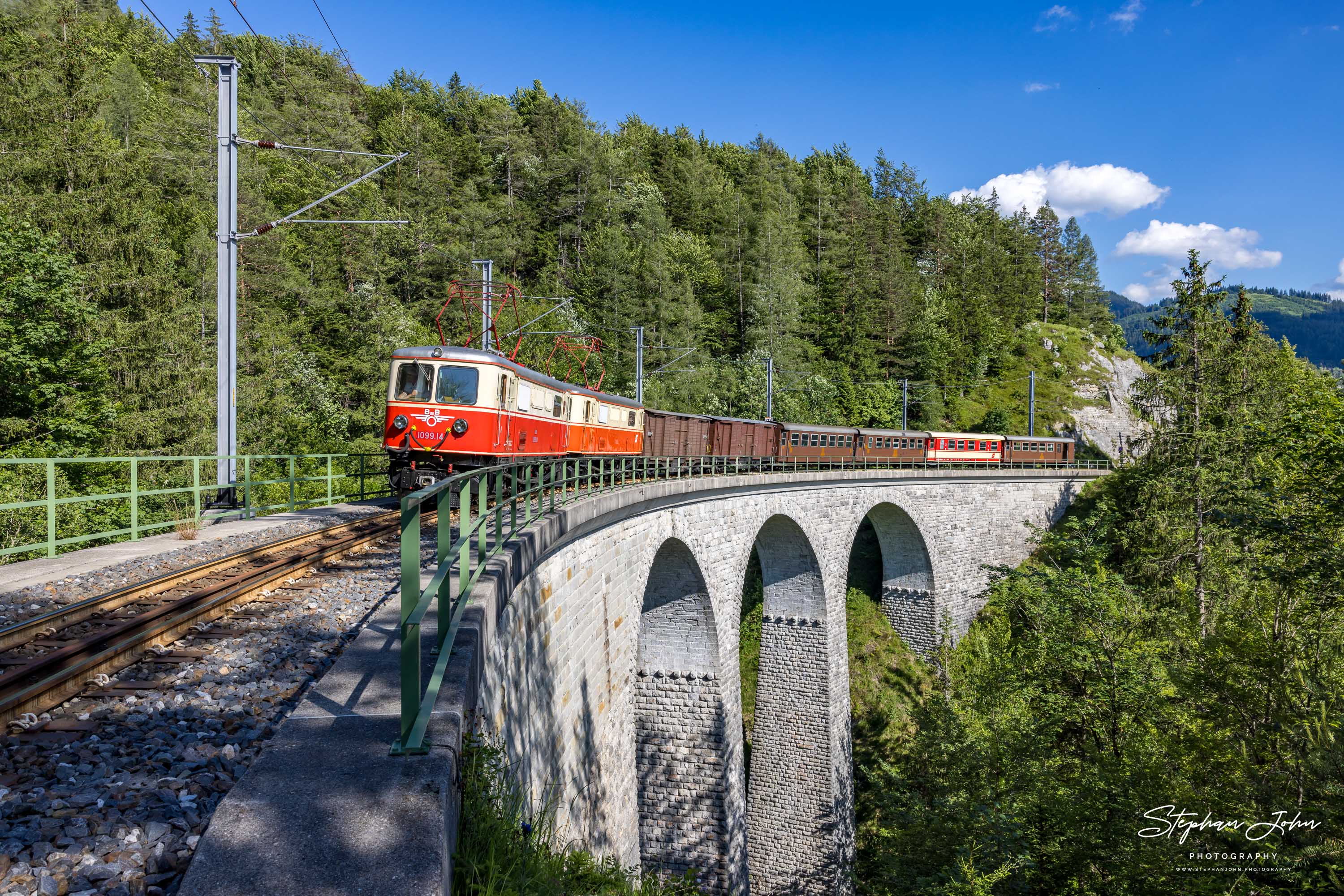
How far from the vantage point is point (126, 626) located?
199 inches

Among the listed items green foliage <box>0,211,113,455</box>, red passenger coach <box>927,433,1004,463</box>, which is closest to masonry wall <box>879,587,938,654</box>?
red passenger coach <box>927,433,1004,463</box>

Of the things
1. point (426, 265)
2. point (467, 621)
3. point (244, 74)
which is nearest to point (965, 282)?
point (426, 265)

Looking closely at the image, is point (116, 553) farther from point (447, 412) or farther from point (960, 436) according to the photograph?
point (960, 436)

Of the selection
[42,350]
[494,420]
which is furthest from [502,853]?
[42,350]

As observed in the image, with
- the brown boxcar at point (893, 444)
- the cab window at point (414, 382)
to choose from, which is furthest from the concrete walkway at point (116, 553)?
the brown boxcar at point (893, 444)

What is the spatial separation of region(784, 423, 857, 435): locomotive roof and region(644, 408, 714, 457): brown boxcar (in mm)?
3618

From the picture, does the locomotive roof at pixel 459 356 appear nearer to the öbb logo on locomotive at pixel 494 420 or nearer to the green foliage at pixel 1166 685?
the öbb logo on locomotive at pixel 494 420

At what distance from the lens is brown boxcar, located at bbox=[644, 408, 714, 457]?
2406 cm

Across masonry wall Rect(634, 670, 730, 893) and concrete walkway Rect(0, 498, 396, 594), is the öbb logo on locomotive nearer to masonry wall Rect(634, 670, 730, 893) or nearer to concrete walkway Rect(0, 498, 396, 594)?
concrete walkway Rect(0, 498, 396, 594)

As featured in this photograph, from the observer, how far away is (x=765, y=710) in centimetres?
2331

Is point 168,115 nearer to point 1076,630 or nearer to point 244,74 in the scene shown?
point 244,74

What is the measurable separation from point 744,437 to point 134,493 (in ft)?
70.1

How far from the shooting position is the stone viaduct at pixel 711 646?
→ 699cm

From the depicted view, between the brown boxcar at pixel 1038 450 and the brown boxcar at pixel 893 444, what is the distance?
7024 mm
